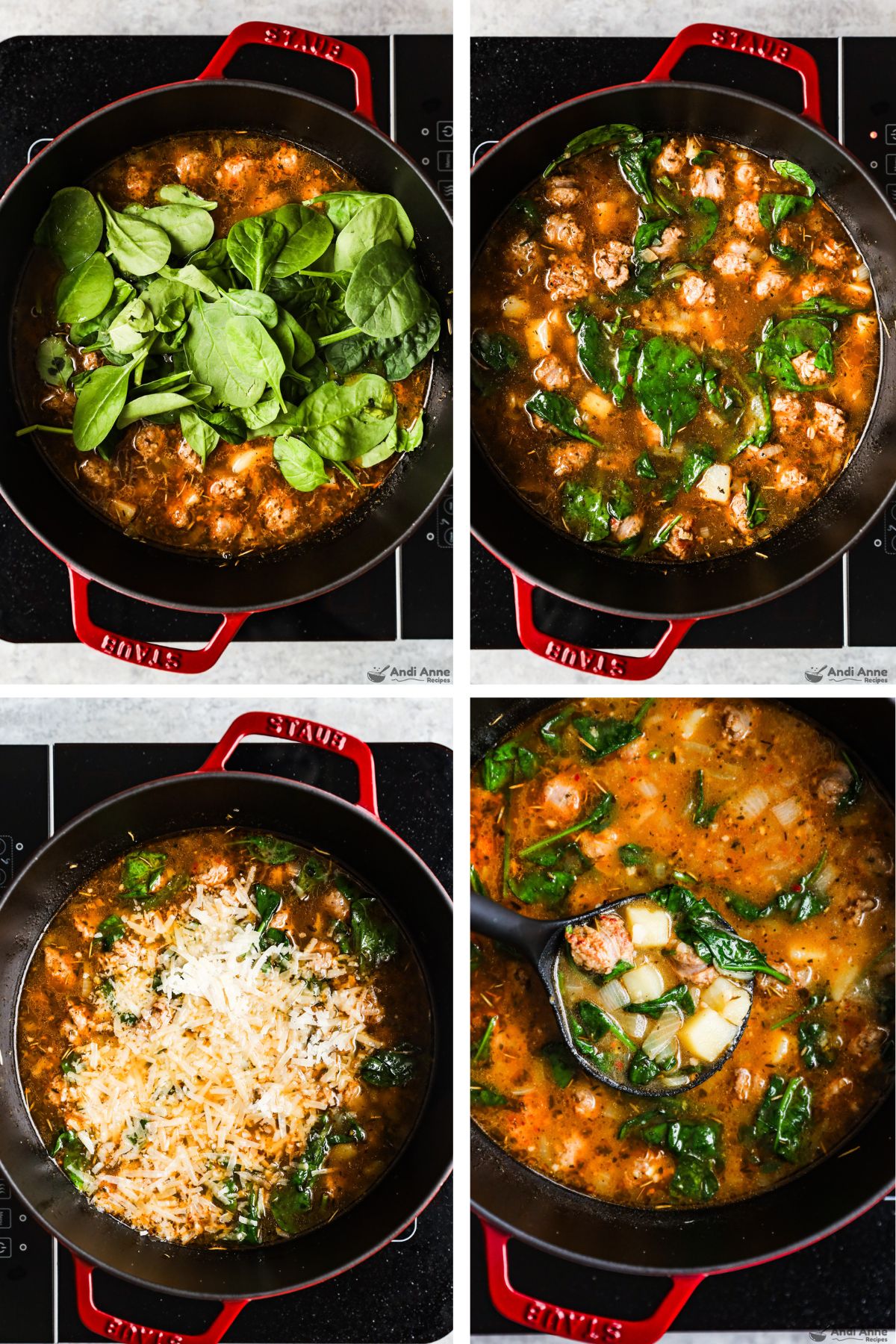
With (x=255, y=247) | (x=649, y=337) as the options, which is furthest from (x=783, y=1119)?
(x=255, y=247)

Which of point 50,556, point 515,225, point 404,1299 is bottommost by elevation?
point 404,1299

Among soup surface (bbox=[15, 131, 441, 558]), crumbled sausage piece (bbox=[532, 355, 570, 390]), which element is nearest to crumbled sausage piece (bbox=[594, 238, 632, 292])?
crumbled sausage piece (bbox=[532, 355, 570, 390])

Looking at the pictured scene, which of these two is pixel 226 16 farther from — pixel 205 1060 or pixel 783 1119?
pixel 783 1119

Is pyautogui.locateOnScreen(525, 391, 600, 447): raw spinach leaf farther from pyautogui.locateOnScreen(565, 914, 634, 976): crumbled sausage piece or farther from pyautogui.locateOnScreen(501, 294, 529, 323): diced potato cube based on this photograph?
pyautogui.locateOnScreen(565, 914, 634, 976): crumbled sausage piece

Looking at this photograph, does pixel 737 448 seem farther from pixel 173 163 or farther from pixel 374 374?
pixel 173 163

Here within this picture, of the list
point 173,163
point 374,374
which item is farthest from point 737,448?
point 173,163

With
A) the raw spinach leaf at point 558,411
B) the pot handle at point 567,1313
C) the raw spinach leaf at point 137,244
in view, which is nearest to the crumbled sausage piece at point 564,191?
the raw spinach leaf at point 558,411
